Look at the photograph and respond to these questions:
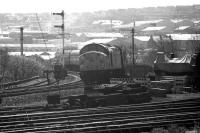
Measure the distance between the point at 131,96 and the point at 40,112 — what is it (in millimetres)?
4524

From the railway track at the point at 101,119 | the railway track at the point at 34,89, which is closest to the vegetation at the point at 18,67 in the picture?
the railway track at the point at 34,89

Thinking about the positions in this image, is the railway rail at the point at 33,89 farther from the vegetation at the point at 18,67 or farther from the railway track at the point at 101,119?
the vegetation at the point at 18,67

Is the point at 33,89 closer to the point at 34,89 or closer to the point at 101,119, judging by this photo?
the point at 34,89

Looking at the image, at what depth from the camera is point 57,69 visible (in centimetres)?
2702

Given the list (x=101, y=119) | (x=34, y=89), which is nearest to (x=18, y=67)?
(x=34, y=89)

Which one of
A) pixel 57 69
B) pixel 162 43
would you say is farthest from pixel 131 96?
pixel 162 43

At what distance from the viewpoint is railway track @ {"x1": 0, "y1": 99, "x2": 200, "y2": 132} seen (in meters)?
12.7

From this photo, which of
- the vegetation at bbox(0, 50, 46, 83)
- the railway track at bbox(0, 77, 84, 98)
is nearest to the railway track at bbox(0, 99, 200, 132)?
the railway track at bbox(0, 77, 84, 98)

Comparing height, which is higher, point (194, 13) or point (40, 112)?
point (194, 13)

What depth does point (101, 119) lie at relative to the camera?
13922 millimetres

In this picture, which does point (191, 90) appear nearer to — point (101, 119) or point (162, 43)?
point (101, 119)

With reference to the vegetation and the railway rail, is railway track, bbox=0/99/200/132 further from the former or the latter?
the vegetation

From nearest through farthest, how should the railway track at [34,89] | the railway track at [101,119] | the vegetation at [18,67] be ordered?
the railway track at [101,119], the railway track at [34,89], the vegetation at [18,67]

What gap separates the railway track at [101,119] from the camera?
12.7 metres
